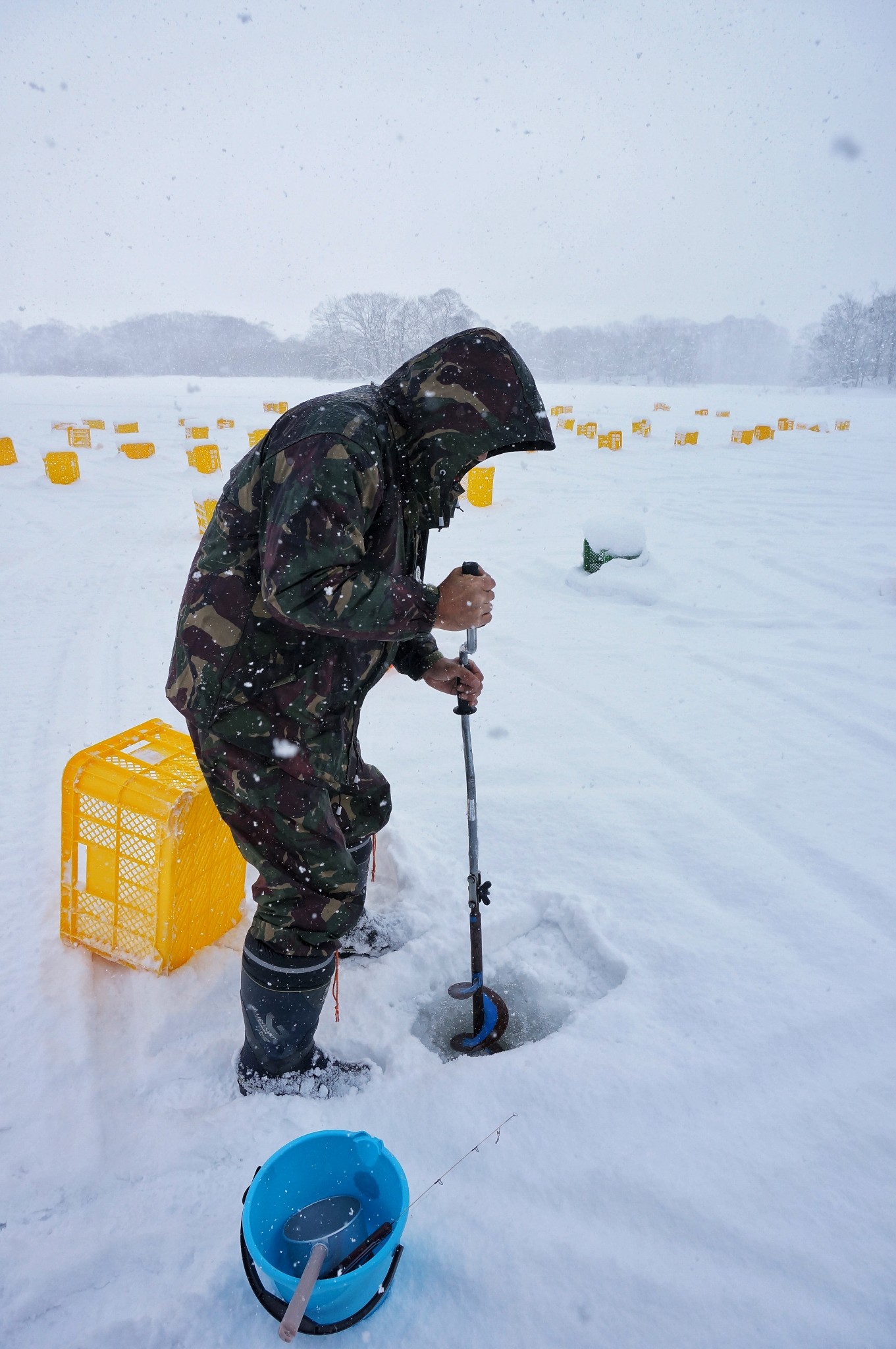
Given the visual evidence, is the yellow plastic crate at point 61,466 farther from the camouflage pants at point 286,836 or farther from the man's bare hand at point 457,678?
the camouflage pants at point 286,836

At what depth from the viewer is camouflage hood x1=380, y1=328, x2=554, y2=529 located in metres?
1.67

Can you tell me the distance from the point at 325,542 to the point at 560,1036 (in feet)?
5.55

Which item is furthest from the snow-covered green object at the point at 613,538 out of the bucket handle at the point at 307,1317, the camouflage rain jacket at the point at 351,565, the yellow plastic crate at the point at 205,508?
the bucket handle at the point at 307,1317

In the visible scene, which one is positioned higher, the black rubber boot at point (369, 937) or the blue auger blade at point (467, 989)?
the blue auger blade at point (467, 989)

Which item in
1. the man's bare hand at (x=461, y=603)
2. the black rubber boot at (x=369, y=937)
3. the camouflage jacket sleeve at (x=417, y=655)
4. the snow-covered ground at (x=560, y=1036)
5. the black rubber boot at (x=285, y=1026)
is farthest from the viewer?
the black rubber boot at (x=369, y=937)

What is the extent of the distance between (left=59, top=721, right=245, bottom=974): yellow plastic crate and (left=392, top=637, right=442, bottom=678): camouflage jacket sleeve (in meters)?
0.79

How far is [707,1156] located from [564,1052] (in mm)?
442

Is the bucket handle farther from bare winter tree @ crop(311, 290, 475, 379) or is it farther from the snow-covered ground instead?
bare winter tree @ crop(311, 290, 475, 379)

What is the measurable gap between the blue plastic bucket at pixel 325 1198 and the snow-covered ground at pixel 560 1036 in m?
0.17

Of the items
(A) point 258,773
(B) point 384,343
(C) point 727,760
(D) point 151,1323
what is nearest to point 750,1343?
(D) point 151,1323

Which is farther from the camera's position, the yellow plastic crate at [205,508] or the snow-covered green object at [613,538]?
the yellow plastic crate at [205,508]

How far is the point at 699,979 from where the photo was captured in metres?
2.35

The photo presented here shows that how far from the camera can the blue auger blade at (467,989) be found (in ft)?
7.20

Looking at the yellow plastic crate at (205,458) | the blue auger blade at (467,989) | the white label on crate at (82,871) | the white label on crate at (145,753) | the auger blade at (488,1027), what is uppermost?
the yellow plastic crate at (205,458)
